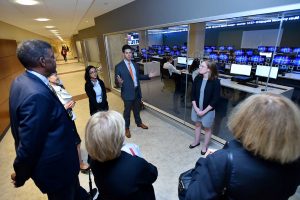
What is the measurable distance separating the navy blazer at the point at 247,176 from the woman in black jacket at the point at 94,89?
6.91 feet

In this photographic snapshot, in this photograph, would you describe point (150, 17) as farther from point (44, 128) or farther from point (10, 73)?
point (10, 73)

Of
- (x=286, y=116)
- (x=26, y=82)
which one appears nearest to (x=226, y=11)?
(x=286, y=116)

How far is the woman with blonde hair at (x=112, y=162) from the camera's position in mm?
893

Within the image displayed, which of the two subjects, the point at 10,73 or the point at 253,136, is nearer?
the point at 253,136

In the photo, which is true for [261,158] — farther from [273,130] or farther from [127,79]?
[127,79]

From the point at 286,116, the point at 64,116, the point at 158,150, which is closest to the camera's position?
the point at 286,116

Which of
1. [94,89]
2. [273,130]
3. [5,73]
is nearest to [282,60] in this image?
[94,89]

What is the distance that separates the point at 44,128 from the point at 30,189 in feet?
5.62

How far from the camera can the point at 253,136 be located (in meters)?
0.75

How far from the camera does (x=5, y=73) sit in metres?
4.43

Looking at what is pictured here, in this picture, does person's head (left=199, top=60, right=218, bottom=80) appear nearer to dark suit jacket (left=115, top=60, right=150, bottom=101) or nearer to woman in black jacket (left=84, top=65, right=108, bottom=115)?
dark suit jacket (left=115, top=60, right=150, bottom=101)

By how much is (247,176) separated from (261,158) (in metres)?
0.11

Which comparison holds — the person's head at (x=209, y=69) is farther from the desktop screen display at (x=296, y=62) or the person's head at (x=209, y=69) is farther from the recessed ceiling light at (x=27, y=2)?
the desktop screen display at (x=296, y=62)

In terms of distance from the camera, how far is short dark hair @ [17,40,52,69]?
3.62ft
